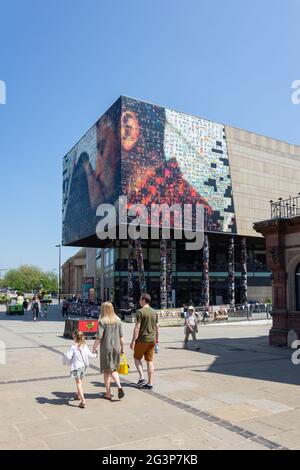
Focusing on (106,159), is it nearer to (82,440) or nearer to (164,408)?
(164,408)

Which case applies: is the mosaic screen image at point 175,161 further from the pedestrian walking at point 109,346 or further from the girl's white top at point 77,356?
the girl's white top at point 77,356

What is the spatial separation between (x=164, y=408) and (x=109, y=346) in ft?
4.87

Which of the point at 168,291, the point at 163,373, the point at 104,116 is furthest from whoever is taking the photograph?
the point at 168,291

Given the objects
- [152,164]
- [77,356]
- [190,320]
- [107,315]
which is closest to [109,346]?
[107,315]

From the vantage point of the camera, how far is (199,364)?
1220 centimetres

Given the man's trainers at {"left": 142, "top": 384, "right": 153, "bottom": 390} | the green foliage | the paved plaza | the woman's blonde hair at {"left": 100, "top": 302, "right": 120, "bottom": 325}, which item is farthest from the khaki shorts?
the green foliage

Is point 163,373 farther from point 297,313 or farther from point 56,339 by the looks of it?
point 56,339

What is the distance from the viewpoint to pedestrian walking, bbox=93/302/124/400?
7.98m

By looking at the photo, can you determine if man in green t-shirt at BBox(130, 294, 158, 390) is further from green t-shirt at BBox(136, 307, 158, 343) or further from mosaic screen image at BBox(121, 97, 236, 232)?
mosaic screen image at BBox(121, 97, 236, 232)

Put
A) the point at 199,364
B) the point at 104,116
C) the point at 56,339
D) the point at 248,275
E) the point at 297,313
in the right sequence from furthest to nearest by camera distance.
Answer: the point at 248,275 < the point at 104,116 < the point at 56,339 < the point at 297,313 < the point at 199,364

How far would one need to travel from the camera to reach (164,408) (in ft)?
24.3

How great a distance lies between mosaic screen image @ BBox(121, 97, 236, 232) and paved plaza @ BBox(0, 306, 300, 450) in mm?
26739
